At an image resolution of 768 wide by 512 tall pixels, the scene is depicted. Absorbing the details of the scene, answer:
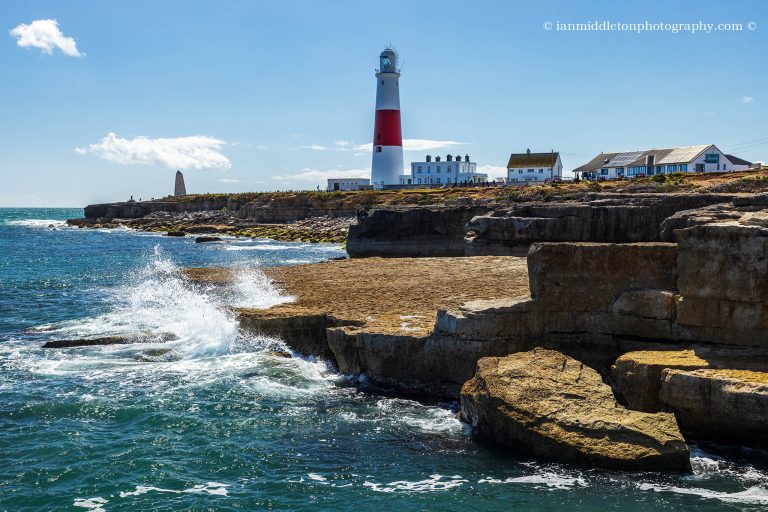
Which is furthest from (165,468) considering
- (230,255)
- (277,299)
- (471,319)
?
(230,255)

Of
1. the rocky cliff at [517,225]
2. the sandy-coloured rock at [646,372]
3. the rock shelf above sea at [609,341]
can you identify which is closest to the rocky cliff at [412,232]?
the rocky cliff at [517,225]

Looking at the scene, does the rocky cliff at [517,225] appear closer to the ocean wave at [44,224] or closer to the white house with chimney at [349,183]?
the white house with chimney at [349,183]

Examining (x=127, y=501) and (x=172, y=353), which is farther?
(x=172, y=353)

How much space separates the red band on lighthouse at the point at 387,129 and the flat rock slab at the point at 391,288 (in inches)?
2239

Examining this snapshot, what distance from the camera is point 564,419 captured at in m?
10.7

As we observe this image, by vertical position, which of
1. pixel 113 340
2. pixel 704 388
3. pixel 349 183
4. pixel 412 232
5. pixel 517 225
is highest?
pixel 349 183

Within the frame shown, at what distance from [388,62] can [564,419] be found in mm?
76583

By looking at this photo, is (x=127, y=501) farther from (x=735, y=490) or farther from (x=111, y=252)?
(x=111, y=252)

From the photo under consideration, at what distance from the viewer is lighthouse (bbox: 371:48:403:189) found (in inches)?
3270

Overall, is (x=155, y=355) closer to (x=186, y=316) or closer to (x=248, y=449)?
(x=186, y=316)

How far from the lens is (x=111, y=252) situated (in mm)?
55344

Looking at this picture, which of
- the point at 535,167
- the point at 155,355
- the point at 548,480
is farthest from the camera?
the point at 535,167

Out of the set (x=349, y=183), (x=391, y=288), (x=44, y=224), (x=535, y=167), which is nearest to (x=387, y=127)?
(x=535, y=167)

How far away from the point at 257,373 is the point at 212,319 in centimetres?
437
